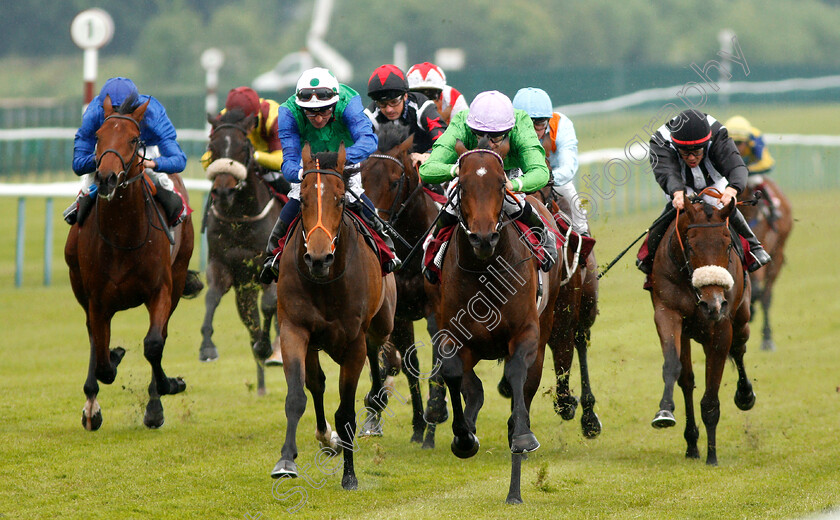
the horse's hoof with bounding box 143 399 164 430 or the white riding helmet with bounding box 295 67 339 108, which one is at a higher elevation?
the white riding helmet with bounding box 295 67 339 108

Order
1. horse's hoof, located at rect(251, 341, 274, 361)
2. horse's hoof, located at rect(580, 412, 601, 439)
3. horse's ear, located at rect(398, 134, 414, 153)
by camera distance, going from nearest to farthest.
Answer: horse's ear, located at rect(398, 134, 414, 153), horse's hoof, located at rect(580, 412, 601, 439), horse's hoof, located at rect(251, 341, 274, 361)

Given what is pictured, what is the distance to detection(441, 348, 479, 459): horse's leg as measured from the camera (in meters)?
6.70

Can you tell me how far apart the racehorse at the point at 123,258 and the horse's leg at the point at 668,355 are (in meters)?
3.44

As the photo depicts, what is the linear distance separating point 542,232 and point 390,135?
69.3 inches

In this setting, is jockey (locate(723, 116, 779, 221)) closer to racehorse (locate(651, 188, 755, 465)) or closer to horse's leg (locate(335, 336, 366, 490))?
racehorse (locate(651, 188, 755, 465))

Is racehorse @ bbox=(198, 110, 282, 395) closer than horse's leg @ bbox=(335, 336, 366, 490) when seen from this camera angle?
No

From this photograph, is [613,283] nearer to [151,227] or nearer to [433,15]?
[151,227]

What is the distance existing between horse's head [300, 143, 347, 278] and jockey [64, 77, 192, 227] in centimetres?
201

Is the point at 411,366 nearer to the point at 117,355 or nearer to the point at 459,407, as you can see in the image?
the point at 459,407

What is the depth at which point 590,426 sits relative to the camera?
8680 millimetres

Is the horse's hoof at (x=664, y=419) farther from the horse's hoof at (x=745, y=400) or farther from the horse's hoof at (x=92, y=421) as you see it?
the horse's hoof at (x=92, y=421)

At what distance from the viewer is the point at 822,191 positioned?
2772 cm

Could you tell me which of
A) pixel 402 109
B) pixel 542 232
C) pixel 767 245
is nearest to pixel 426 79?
pixel 402 109

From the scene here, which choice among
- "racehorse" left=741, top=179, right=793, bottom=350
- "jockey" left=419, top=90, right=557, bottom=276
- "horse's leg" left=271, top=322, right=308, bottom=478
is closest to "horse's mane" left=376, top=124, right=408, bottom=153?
"jockey" left=419, top=90, right=557, bottom=276
